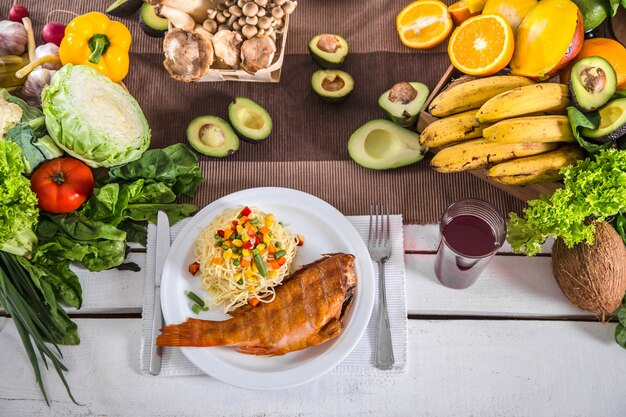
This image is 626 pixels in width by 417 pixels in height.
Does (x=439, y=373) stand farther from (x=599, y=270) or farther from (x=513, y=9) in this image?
(x=513, y=9)

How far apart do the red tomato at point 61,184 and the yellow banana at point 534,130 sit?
1.56 m

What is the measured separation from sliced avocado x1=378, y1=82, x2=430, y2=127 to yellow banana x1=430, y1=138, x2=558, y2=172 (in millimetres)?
253

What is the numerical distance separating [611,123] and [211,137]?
5.10ft

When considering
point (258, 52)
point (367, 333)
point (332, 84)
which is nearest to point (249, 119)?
point (258, 52)

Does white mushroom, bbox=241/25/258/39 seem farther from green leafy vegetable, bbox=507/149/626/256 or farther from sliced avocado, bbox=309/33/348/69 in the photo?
green leafy vegetable, bbox=507/149/626/256

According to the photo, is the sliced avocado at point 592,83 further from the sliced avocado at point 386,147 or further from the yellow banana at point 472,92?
the sliced avocado at point 386,147

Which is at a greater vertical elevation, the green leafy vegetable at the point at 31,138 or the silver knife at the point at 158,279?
the green leafy vegetable at the point at 31,138

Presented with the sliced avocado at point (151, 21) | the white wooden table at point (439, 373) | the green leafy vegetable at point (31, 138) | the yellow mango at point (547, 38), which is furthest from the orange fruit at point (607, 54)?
the green leafy vegetable at point (31, 138)

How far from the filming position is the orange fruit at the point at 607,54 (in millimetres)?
1886

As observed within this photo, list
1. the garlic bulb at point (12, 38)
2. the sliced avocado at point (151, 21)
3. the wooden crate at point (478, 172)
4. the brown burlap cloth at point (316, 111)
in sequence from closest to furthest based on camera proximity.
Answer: the wooden crate at point (478, 172)
the brown burlap cloth at point (316, 111)
the garlic bulb at point (12, 38)
the sliced avocado at point (151, 21)

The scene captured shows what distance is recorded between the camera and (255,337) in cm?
191

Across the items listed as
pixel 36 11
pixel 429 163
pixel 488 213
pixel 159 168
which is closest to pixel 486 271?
pixel 488 213

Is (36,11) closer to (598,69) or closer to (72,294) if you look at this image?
(72,294)

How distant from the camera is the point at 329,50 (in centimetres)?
239
